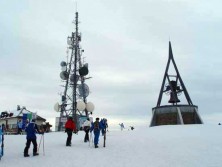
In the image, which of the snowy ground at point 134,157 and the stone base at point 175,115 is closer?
the snowy ground at point 134,157

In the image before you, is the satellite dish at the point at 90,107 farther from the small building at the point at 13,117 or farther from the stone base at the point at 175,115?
the small building at the point at 13,117

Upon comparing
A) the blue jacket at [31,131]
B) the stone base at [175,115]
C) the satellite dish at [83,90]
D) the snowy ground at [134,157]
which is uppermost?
the satellite dish at [83,90]

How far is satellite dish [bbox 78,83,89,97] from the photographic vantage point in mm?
53781

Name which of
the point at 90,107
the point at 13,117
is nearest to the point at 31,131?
the point at 90,107

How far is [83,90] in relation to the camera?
176 ft

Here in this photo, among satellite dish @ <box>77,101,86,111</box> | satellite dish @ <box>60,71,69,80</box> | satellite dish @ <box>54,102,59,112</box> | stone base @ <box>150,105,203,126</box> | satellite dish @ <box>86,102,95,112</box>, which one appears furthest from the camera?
satellite dish @ <box>60,71,69,80</box>

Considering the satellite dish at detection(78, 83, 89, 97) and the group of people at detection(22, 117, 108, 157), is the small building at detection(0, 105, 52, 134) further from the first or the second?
the group of people at detection(22, 117, 108, 157)

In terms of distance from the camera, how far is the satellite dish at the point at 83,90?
53.8 metres

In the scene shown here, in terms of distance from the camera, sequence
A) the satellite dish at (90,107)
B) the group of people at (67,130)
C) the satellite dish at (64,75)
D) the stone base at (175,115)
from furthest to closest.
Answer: the satellite dish at (64,75), the satellite dish at (90,107), the stone base at (175,115), the group of people at (67,130)

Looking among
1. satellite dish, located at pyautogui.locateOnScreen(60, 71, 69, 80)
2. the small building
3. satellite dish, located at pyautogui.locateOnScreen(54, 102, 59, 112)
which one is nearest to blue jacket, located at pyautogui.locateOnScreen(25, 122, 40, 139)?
satellite dish, located at pyautogui.locateOnScreen(54, 102, 59, 112)

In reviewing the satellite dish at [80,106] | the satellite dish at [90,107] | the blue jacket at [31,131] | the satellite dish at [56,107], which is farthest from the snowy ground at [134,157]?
the satellite dish at [56,107]

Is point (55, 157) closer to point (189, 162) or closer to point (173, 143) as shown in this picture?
point (189, 162)

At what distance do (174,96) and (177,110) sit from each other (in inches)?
146

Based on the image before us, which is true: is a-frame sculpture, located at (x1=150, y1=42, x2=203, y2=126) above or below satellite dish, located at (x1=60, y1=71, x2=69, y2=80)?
below
